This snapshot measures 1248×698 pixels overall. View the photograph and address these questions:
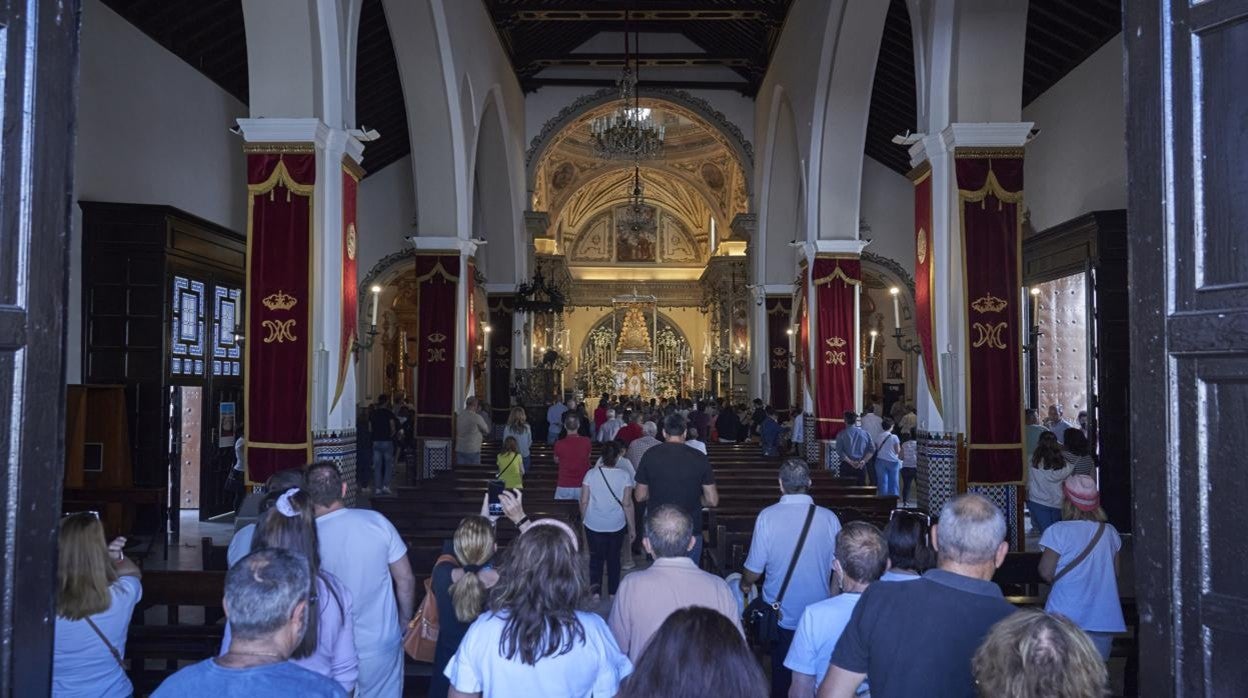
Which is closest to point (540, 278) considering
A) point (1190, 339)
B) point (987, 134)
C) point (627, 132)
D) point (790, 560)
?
point (627, 132)

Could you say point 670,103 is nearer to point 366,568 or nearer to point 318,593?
point 366,568

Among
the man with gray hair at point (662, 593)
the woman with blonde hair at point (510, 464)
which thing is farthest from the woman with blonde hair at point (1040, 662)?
the woman with blonde hair at point (510, 464)

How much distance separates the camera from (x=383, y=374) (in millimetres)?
26859

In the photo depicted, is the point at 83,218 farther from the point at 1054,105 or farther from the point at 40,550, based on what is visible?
the point at 1054,105

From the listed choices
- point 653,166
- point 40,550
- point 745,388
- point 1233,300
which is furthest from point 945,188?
point 653,166

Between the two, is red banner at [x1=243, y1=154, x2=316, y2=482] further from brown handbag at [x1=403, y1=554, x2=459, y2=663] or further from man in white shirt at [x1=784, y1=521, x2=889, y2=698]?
man in white shirt at [x1=784, y1=521, x2=889, y2=698]

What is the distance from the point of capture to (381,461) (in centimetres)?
1303

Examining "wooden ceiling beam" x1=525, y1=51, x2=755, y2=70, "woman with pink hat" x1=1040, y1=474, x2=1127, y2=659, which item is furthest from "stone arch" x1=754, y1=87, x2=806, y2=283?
"woman with pink hat" x1=1040, y1=474, x2=1127, y2=659

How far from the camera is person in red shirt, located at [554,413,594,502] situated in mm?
8375

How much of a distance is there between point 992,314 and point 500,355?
14996mm

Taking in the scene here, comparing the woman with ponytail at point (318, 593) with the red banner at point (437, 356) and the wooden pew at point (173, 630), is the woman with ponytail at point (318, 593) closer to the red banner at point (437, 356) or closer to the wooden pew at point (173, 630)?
the wooden pew at point (173, 630)

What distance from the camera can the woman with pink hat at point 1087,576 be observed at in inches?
168

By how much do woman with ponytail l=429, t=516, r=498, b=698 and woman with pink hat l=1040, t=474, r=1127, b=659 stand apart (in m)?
2.53

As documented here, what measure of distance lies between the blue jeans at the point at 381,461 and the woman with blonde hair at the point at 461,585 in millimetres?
9485
